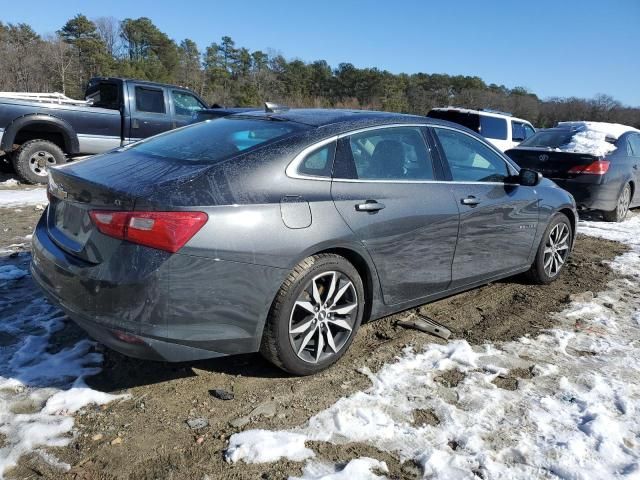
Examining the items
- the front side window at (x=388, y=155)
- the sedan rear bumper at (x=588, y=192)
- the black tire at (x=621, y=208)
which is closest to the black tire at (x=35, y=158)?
the front side window at (x=388, y=155)

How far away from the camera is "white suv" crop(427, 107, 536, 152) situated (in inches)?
487

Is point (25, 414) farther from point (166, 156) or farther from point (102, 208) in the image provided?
point (166, 156)

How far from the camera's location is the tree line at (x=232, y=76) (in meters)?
34.1

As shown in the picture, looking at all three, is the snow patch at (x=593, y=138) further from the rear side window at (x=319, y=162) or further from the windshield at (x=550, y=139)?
the rear side window at (x=319, y=162)

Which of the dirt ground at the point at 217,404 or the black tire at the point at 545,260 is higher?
the black tire at the point at 545,260

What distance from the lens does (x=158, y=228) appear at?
8.38 feet

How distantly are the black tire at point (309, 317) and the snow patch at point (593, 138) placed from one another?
642 centimetres

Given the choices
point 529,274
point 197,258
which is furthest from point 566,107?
point 197,258

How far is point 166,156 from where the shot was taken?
10.5 ft

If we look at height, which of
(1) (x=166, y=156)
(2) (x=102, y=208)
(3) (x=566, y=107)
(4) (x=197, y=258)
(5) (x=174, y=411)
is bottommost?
(5) (x=174, y=411)

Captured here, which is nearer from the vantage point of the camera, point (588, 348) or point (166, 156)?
point (166, 156)

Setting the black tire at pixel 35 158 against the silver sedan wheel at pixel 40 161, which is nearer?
the black tire at pixel 35 158

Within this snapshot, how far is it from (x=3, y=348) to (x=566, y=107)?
55.4 m

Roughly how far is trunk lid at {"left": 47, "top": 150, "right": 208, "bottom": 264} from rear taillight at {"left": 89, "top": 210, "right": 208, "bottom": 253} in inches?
2.0
